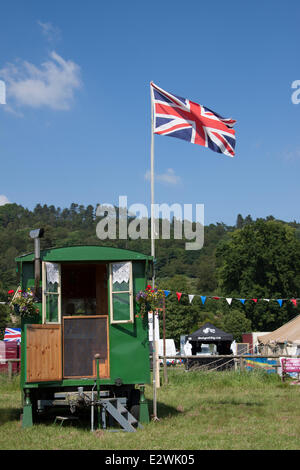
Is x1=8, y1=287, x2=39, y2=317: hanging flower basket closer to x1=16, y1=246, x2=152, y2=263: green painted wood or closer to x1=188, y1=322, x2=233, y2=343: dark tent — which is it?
x1=16, y1=246, x2=152, y2=263: green painted wood

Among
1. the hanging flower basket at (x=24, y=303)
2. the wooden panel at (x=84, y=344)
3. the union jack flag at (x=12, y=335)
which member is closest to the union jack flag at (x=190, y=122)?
the wooden panel at (x=84, y=344)

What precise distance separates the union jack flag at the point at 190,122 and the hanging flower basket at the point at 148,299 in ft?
13.1

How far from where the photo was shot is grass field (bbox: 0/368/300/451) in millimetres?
9422

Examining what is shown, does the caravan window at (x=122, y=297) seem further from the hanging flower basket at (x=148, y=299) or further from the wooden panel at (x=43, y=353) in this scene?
the wooden panel at (x=43, y=353)

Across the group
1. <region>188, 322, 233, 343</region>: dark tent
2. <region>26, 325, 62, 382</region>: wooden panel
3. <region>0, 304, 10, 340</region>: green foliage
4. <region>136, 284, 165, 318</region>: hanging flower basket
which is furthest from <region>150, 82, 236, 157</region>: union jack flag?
<region>0, 304, 10, 340</region>: green foliage

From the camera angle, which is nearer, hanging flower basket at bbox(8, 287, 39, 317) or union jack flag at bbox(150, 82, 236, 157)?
hanging flower basket at bbox(8, 287, 39, 317)

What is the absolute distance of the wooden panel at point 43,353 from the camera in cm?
1134

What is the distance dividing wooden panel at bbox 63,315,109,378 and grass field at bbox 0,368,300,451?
1096 mm

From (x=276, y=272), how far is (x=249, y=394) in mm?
43571

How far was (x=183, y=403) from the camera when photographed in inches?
627

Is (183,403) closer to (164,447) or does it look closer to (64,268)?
(64,268)

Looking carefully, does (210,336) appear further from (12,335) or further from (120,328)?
(120,328)

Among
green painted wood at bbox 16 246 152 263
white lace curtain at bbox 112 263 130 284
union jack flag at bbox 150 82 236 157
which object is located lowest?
white lace curtain at bbox 112 263 130 284
